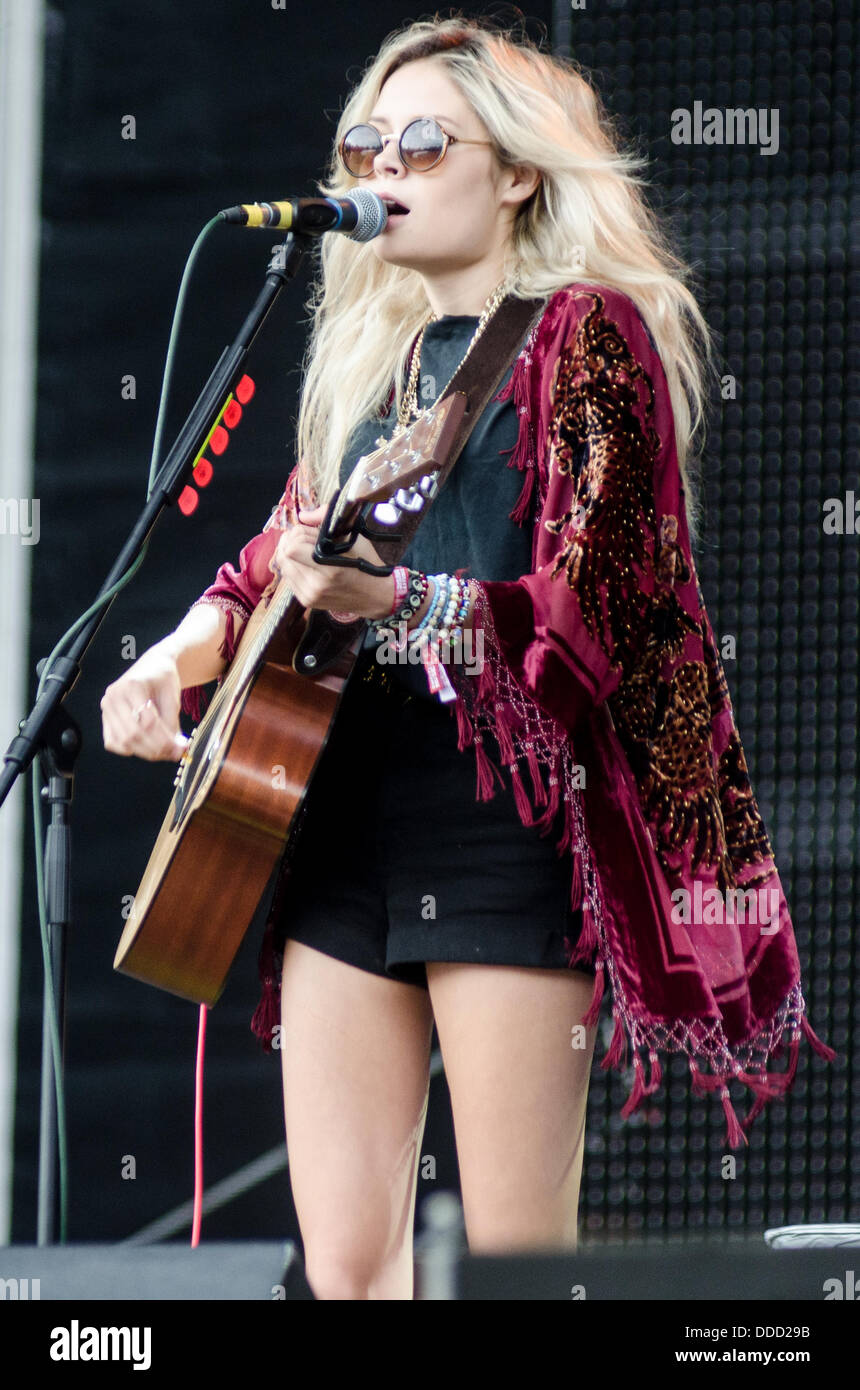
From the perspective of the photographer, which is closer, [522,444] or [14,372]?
[522,444]

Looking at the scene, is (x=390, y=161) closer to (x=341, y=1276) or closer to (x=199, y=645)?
(x=199, y=645)

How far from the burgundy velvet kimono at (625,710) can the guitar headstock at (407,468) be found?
0.12 meters

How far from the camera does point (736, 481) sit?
9.43 ft

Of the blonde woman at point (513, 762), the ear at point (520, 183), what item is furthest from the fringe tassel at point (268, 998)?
the ear at point (520, 183)

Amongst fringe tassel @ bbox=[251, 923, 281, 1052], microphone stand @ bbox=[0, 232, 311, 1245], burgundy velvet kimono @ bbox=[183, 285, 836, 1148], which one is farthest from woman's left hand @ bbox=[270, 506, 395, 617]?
fringe tassel @ bbox=[251, 923, 281, 1052]

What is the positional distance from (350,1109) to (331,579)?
0.59m

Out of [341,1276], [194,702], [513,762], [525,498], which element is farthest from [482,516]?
[341,1276]

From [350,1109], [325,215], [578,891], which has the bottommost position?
[350,1109]

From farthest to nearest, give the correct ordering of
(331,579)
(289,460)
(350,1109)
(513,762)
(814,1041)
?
(289,460)
(814,1041)
(350,1109)
(513,762)
(331,579)

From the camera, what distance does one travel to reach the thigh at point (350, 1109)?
179 cm

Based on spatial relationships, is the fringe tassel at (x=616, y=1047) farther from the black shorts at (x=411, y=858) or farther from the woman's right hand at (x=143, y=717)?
the woman's right hand at (x=143, y=717)

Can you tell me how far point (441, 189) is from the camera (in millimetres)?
1908

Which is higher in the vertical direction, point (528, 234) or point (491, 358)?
point (528, 234)
